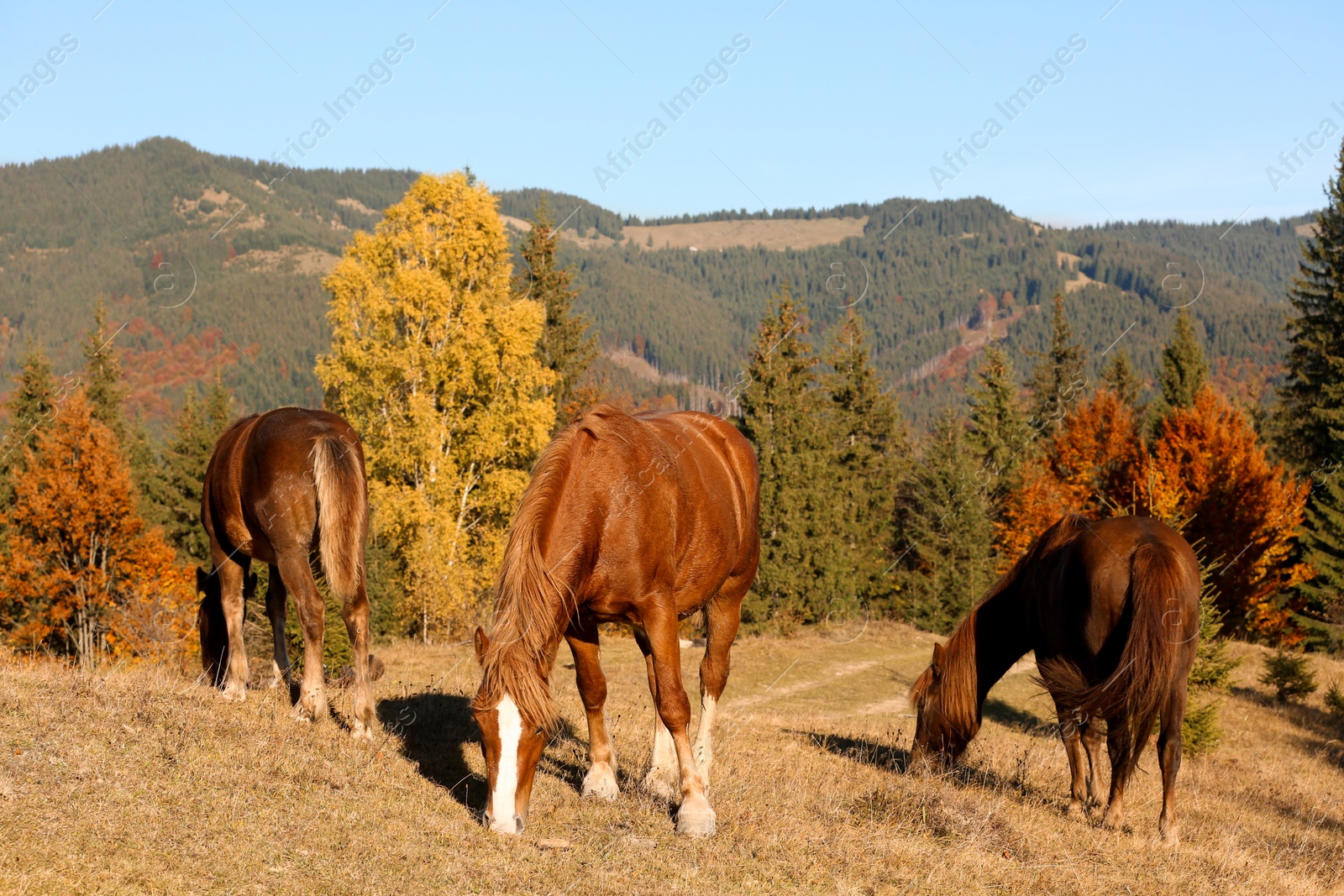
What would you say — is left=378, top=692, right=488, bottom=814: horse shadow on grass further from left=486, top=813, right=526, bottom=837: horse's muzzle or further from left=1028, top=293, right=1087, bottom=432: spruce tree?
left=1028, top=293, right=1087, bottom=432: spruce tree

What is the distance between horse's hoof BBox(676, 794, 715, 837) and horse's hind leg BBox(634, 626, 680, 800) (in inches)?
20.8

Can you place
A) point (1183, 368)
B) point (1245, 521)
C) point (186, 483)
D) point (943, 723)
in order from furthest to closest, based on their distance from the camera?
point (1183, 368) < point (186, 483) < point (1245, 521) < point (943, 723)

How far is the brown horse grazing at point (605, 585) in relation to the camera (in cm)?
505

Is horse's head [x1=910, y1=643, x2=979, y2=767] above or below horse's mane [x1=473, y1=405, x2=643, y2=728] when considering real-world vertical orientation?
below

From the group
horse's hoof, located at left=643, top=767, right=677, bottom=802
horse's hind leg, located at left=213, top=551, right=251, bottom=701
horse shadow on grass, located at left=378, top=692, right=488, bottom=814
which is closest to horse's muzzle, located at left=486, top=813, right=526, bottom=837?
horse shadow on grass, located at left=378, top=692, right=488, bottom=814

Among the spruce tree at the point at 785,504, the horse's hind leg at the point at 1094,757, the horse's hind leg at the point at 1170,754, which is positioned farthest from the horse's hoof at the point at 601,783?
the spruce tree at the point at 785,504

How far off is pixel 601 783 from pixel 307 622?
247 centimetres

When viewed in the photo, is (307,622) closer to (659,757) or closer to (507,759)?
(507,759)

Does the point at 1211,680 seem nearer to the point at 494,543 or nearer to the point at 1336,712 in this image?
the point at 1336,712

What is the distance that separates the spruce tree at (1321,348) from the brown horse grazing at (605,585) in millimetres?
32450

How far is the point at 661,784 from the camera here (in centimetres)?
641

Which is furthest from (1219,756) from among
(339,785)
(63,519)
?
(63,519)

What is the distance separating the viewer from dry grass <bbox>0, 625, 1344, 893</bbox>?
4.43m

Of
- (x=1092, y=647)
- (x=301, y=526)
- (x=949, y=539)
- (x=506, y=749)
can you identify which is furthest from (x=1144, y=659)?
(x=949, y=539)
